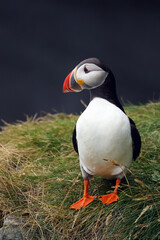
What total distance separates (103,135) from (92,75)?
374 mm

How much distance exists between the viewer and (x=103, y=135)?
2238 mm

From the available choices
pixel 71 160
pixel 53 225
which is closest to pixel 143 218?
pixel 53 225

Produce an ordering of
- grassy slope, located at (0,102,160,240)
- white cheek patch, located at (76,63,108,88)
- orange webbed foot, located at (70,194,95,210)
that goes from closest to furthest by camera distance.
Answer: grassy slope, located at (0,102,160,240)
white cheek patch, located at (76,63,108,88)
orange webbed foot, located at (70,194,95,210)

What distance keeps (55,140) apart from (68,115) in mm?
1197

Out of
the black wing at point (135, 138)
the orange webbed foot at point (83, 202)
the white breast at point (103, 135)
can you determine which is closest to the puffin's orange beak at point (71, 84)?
the white breast at point (103, 135)

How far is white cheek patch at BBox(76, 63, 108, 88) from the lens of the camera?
233 cm

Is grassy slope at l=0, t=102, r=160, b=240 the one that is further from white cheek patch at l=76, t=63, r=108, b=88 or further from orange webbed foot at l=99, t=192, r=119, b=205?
white cheek patch at l=76, t=63, r=108, b=88

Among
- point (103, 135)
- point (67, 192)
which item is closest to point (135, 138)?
point (103, 135)

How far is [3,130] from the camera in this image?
14.8 ft

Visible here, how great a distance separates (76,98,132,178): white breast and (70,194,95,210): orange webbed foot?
241 millimetres

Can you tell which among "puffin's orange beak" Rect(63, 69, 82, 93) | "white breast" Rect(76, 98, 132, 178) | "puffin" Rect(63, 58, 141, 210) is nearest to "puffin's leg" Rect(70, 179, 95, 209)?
"puffin" Rect(63, 58, 141, 210)

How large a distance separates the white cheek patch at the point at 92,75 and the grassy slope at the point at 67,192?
598 mm

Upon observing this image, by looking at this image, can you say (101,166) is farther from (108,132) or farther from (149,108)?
(149,108)

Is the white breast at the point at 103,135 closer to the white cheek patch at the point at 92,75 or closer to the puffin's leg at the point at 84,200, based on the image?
the white cheek patch at the point at 92,75
